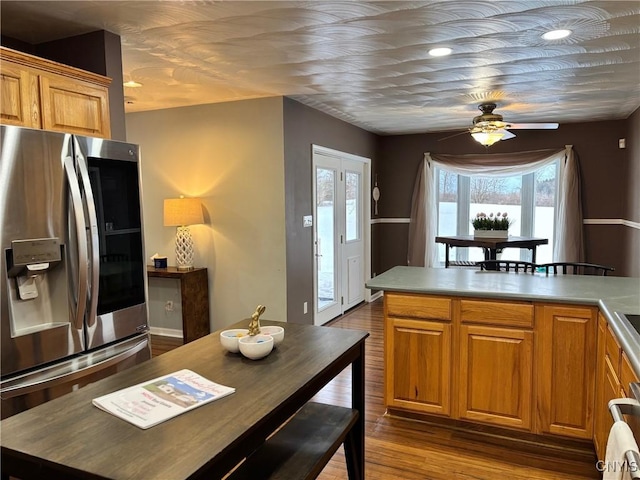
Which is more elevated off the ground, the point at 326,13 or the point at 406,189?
the point at 326,13

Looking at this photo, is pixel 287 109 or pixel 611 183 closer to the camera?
pixel 287 109

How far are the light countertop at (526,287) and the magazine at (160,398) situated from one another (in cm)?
163

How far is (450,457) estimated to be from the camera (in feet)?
8.74

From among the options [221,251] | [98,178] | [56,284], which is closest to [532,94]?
[221,251]

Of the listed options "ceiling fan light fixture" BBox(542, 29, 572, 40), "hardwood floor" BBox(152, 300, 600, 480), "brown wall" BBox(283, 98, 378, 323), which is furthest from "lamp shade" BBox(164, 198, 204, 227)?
"ceiling fan light fixture" BBox(542, 29, 572, 40)

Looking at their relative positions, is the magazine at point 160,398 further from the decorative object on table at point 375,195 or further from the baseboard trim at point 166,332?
the decorative object on table at point 375,195

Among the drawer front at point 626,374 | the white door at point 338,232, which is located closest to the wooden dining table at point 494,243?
the white door at point 338,232

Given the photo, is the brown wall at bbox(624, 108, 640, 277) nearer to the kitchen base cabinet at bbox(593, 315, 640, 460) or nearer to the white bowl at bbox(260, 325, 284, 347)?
the kitchen base cabinet at bbox(593, 315, 640, 460)

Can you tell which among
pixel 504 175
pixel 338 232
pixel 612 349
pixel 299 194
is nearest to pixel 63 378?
pixel 612 349

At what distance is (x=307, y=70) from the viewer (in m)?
3.62

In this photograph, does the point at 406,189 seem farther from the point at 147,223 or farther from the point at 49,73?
the point at 49,73

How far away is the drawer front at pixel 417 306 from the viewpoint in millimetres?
2861

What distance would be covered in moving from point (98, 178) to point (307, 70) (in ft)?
6.31

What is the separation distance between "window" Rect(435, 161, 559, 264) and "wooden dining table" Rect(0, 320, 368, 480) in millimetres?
5654
